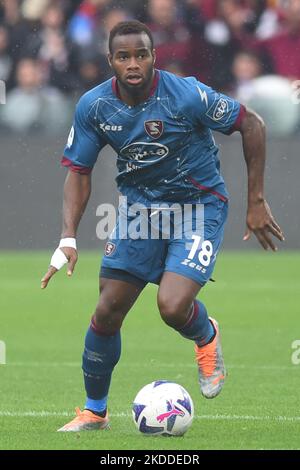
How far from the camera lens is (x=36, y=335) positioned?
12.4 metres

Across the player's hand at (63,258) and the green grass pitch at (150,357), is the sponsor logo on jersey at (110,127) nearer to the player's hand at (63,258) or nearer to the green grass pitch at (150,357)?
the player's hand at (63,258)

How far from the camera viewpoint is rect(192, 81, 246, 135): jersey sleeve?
25.0 feet

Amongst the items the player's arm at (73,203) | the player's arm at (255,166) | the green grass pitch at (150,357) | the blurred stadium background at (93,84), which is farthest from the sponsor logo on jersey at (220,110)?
the blurred stadium background at (93,84)

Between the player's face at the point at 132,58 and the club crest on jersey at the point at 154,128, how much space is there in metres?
0.26

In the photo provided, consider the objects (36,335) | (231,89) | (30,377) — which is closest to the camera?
(30,377)

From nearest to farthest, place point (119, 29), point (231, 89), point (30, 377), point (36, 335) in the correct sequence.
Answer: point (119, 29) < point (30, 377) < point (36, 335) < point (231, 89)

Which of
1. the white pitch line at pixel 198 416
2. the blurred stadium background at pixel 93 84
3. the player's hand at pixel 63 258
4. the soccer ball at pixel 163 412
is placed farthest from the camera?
the blurred stadium background at pixel 93 84

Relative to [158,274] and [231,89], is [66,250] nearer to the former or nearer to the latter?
[158,274]

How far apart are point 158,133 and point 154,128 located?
0.04 meters

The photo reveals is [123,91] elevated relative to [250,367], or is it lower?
elevated

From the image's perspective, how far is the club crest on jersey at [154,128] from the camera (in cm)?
763

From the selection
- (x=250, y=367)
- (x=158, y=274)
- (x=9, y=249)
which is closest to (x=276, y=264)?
(x=9, y=249)

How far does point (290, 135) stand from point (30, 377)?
8.89 metres

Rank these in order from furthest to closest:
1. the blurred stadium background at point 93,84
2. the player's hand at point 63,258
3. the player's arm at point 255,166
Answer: the blurred stadium background at point 93,84 → the player's arm at point 255,166 → the player's hand at point 63,258
